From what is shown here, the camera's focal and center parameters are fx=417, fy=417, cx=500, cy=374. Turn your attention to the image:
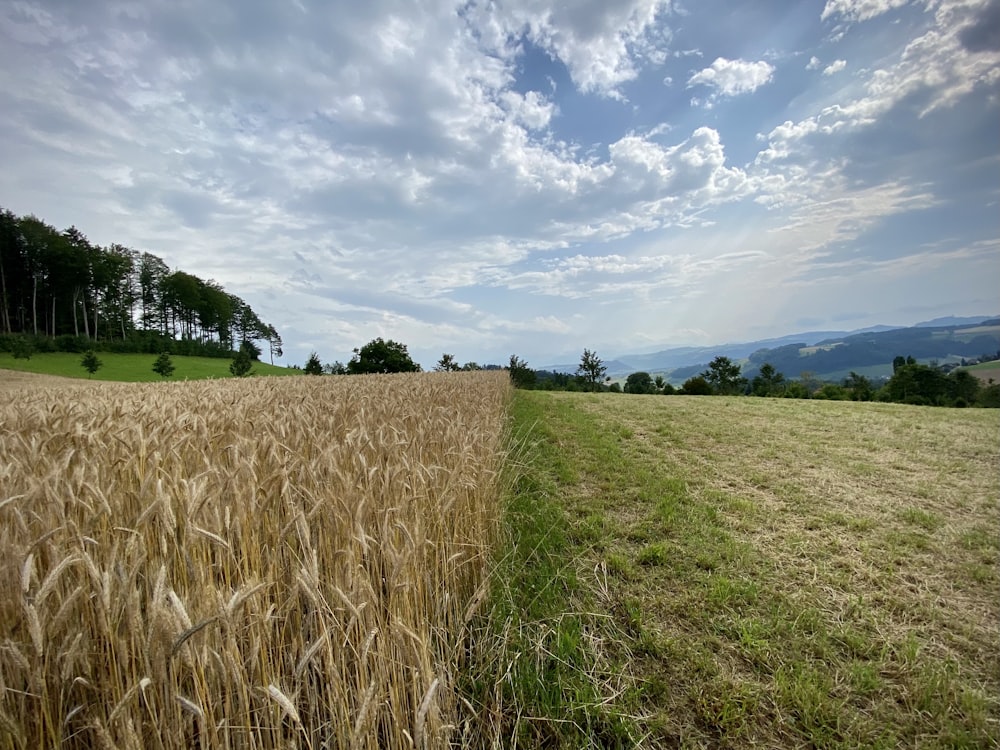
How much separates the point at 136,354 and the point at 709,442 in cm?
7527

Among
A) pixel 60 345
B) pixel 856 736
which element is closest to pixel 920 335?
pixel 856 736

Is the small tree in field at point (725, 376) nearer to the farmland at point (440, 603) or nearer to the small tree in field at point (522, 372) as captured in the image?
the small tree in field at point (522, 372)

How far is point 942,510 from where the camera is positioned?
16.1 ft

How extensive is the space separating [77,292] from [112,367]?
93.4ft

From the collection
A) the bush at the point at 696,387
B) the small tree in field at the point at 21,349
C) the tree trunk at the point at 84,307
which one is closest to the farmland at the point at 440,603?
the bush at the point at 696,387

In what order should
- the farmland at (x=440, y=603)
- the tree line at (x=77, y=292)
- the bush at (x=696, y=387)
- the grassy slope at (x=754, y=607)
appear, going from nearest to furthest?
the farmland at (x=440, y=603) < the grassy slope at (x=754, y=607) < the bush at (x=696, y=387) < the tree line at (x=77, y=292)

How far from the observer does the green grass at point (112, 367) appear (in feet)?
136

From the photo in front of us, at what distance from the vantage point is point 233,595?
1.23m

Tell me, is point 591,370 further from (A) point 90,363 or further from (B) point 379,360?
(A) point 90,363

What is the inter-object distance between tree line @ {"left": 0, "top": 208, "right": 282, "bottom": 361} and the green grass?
3082mm

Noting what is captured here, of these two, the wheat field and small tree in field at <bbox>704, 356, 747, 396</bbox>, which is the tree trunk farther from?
small tree in field at <bbox>704, 356, 747, 396</bbox>

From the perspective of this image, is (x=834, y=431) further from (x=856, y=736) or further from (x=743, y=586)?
(x=856, y=736)

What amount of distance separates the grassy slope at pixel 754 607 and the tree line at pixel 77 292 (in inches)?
2705

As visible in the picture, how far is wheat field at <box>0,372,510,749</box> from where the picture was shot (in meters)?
1.20
